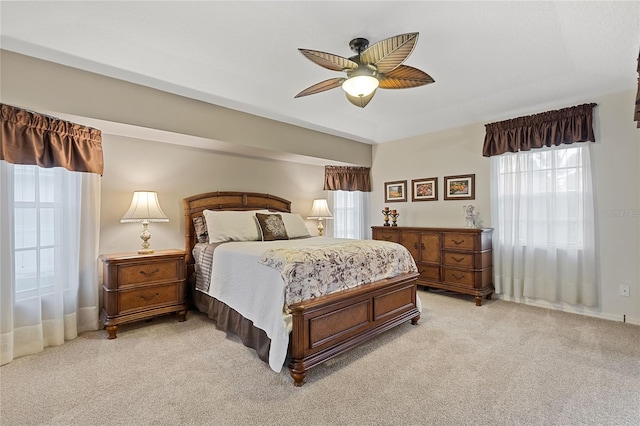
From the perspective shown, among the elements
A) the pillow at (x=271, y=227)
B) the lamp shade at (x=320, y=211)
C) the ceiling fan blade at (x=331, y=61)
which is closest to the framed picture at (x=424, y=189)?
the lamp shade at (x=320, y=211)

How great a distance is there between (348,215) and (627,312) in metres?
3.82

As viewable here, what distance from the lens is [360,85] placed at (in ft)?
7.26

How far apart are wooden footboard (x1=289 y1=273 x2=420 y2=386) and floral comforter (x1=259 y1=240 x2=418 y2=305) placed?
0.07 m

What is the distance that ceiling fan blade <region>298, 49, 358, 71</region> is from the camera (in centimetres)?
199

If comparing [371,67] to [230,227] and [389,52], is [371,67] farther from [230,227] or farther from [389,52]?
[230,227]

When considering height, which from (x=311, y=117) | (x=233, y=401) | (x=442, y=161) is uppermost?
(x=311, y=117)

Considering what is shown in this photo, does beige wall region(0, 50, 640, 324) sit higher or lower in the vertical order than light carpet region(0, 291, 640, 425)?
higher

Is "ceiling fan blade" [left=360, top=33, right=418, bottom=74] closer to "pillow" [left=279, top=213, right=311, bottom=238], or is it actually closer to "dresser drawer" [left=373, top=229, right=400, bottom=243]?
"pillow" [left=279, top=213, right=311, bottom=238]

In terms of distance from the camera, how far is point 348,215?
5629 millimetres

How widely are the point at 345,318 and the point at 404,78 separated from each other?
1.97 m

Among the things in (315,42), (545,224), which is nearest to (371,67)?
(315,42)

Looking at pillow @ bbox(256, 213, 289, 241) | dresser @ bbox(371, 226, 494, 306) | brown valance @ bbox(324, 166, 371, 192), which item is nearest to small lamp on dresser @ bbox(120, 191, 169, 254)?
pillow @ bbox(256, 213, 289, 241)

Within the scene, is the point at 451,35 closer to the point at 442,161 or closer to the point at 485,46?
the point at 485,46

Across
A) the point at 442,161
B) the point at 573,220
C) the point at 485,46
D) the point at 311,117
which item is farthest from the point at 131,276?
the point at 573,220
